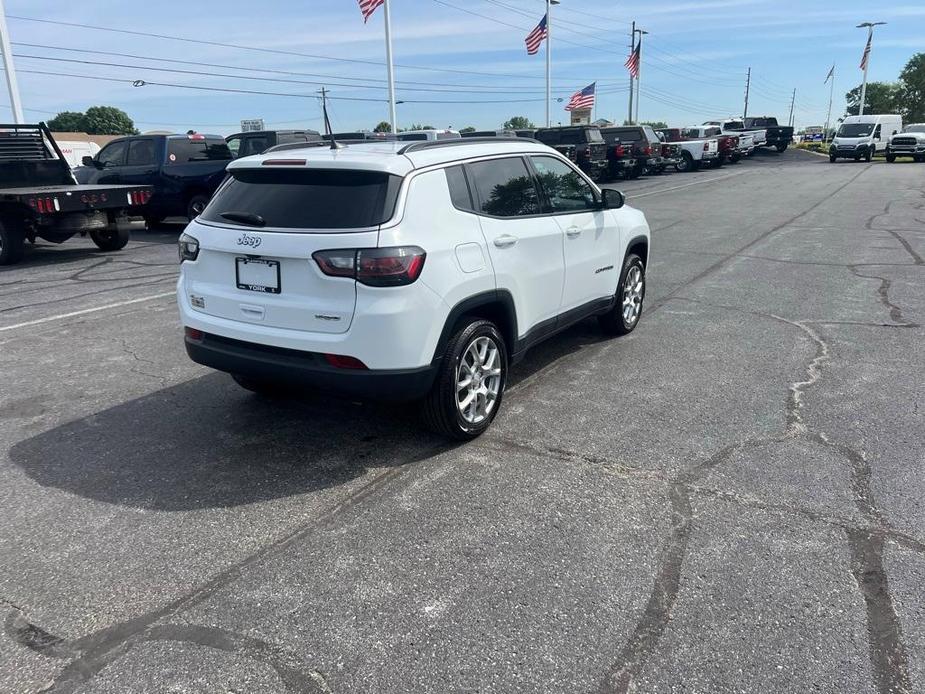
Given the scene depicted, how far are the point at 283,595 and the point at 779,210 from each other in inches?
686

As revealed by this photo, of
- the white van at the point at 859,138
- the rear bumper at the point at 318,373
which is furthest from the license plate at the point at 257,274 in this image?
the white van at the point at 859,138

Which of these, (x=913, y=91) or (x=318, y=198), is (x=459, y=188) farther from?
(x=913, y=91)

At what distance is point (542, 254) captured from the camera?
16.3 feet

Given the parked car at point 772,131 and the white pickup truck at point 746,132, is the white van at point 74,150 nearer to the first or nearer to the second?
the white pickup truck at point 746,132

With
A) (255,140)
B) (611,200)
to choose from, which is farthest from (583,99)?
(611,200)

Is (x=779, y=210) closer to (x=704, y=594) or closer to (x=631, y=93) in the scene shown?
(x=704, y=594)

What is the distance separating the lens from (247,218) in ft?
13.6

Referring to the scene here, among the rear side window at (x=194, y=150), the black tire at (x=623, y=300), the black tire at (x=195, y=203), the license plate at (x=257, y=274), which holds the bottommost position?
the black tire at (x=623, y=300)

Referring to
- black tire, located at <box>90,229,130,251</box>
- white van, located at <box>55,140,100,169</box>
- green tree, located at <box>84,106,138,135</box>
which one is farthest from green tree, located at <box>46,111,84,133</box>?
black tire, located at <box>90,229,130,251</box>

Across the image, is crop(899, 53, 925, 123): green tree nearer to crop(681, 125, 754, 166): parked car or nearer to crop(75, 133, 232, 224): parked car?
crop(681, 125, 754, 166): parked car

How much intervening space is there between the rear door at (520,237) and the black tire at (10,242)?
916 cm

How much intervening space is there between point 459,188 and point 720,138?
40608mm

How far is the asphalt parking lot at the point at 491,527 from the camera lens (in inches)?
104

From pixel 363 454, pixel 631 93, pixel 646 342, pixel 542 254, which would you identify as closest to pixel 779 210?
pixel 646 342
